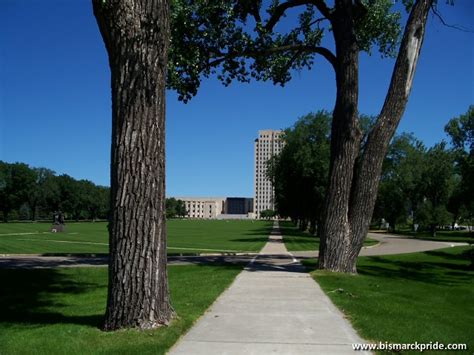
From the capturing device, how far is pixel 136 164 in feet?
23.1

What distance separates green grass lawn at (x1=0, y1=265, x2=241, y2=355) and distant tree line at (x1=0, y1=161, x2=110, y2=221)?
11069 cm

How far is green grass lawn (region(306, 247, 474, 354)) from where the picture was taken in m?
7.01

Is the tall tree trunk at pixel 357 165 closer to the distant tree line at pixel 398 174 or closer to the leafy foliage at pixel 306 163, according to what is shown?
the distant tree line at pixel 398 174

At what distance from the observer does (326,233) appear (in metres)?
15.0

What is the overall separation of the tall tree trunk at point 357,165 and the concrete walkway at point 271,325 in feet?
10.6

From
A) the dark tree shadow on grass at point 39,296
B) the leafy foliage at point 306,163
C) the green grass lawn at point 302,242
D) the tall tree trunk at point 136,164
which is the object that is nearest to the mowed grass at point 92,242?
the green grass lawn at point 302,242

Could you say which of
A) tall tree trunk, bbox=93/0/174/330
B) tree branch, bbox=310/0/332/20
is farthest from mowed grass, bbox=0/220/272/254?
tall tree trunk, bbox=93/0/174/330

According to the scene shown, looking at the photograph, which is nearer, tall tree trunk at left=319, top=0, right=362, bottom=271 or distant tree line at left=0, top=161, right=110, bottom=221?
tall tree trunk at left=319, top=0, right=362, bottom=271

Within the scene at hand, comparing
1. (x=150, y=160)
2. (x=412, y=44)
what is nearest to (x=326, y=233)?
(x=412, y=44)

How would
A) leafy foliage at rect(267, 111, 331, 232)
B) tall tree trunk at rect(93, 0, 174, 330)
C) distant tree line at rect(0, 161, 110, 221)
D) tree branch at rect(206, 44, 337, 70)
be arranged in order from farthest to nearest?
distant tree line at rect(0, 161, 110, 221)
leafy foliage at rect(267, 111, 331, 232)
tree branch at rect(206, 44, 337, 70)
tall tree trunk at rect(93, 0, 174, 330)

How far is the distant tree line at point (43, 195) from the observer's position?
118 m

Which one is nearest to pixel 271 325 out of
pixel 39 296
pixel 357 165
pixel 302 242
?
pixel 39 296

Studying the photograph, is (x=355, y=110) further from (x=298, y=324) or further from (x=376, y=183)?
(x=298, y=324)

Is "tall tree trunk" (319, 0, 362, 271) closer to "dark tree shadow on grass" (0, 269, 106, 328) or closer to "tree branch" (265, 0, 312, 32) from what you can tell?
"tree branch" (265, 0, 312, 32)
